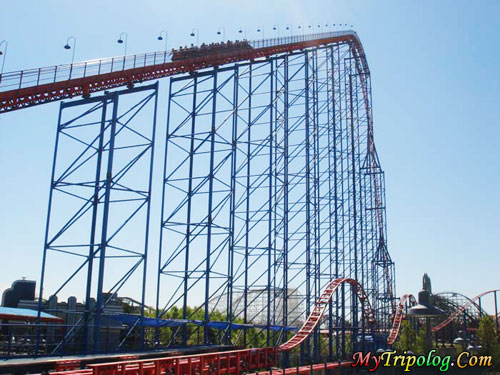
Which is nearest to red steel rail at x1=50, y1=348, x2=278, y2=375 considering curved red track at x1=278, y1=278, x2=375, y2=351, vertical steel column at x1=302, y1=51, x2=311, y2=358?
curved red track at x1=278, y1=278, x2=375, y2=351

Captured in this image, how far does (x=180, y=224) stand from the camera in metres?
19.1

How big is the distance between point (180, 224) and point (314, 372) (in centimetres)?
680

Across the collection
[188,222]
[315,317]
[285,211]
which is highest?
[285,211]

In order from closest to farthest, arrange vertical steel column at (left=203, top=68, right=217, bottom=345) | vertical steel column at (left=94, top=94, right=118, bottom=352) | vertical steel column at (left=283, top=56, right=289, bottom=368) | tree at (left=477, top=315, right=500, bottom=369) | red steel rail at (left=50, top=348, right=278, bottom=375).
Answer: red steel rail at (left=50, top=348, right=278, bottom=375)
vertical steel column at (left=94, top=94, right=118, bottom=352)
vertical steel column at (left=203, top=68, right=217, bottom=345)
vertical steel column at (left=283, top=56, right=289, bottom=368)
tree at (left=477, top=315, right=500, bottom=369)

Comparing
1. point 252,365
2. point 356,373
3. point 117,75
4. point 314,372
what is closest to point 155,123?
point 117,75

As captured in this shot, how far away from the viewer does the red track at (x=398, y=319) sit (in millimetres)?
31625

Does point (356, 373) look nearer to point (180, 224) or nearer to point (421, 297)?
point (180, 224)

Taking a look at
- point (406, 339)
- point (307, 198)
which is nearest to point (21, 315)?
point (307, 198)

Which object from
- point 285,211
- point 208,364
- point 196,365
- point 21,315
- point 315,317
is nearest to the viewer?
point 196,365

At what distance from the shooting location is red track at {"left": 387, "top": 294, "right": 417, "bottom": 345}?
31.6 m

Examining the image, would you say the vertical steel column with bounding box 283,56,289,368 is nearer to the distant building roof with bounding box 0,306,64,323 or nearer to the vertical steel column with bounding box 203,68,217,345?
the vertical steel column with bounding box 203,68,217,345

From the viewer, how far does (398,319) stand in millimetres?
34594

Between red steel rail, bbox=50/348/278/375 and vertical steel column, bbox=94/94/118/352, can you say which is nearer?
red steel rail, bbox=50/348/278/375

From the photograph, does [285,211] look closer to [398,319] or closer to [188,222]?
[188,222]
